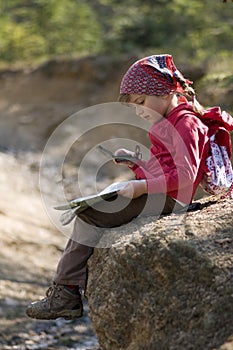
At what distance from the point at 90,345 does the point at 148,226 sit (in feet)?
12.1

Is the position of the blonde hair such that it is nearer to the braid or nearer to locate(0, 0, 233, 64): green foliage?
the braid

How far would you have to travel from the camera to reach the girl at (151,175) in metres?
3.73

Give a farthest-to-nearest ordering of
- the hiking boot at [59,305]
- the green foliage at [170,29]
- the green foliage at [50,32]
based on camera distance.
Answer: the green foliage at [50,32]
the green foliage at [170,29]
the hiking boot at [59,305]

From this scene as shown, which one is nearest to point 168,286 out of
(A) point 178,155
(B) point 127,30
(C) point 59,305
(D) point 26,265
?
(A) point 178,155

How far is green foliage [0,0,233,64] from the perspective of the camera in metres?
16.9

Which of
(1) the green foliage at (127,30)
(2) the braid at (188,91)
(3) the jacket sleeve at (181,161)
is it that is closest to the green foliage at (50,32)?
(1) the green foliage at (127,30)

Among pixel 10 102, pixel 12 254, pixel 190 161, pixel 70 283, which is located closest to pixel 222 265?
pixel 190 161

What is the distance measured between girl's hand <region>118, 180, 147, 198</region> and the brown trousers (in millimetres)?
51

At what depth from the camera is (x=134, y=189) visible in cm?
370

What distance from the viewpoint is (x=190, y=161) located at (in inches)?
146

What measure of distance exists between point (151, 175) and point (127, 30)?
14.7 meters

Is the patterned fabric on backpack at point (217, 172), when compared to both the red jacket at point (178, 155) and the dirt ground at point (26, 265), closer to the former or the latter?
the red jacket at point (178, 155)

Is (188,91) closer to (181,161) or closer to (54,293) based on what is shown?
(181,161)

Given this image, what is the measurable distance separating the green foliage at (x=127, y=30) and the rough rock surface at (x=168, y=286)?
11.2 m
